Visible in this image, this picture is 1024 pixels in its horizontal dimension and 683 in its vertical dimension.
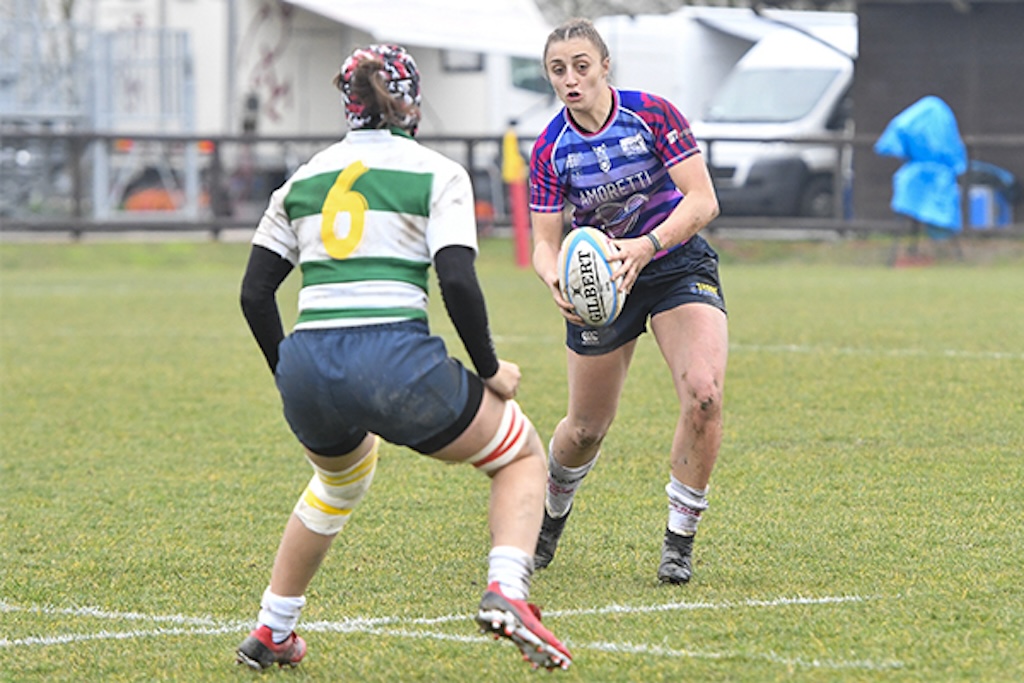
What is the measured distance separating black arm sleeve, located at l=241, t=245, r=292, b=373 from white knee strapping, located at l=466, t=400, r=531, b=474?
2.00 feet

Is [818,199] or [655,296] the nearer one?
[655,296]

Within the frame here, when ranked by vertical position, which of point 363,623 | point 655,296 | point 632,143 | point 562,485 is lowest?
point 363,623

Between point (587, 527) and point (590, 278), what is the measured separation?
1.45 meters

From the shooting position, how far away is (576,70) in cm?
547

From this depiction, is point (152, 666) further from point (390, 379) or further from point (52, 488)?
point (52, 488)

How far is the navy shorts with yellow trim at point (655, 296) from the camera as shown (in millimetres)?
5742

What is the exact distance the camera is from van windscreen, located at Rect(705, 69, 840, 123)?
23781 millimetres

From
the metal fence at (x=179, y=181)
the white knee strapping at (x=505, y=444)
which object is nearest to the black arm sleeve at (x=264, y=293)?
the white knee strapping at (x=505, y=444)

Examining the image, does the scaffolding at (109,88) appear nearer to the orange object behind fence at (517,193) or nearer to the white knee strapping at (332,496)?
the orange object behind fence at (517,193)

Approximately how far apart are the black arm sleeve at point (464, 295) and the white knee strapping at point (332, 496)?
1.55 feet

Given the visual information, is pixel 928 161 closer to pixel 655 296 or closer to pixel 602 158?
pixel 655 296

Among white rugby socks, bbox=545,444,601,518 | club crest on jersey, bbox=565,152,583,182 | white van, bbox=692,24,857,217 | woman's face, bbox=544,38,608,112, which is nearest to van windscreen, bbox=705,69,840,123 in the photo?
white van, bbox=692,24,857,217

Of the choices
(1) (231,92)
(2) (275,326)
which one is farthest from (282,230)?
(1) (231,92)

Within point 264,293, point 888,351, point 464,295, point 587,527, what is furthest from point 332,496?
point 888,351
